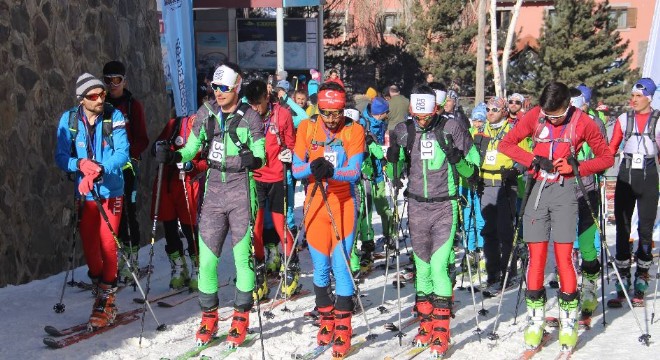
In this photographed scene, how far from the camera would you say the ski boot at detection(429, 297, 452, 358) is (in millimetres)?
6672

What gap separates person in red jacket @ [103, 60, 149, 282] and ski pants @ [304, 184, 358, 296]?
88.5 inches

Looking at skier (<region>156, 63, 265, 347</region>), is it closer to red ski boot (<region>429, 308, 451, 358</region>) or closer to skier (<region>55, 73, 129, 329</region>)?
skier (<region>55, 73, 129, 329</region>)

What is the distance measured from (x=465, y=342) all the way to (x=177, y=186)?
10.8 feet

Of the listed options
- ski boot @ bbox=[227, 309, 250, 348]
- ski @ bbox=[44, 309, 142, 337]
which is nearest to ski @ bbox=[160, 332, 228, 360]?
ski boot @ bbox=[227, 309, 250, 348]

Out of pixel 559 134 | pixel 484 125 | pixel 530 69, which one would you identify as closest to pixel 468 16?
pixel 530 69

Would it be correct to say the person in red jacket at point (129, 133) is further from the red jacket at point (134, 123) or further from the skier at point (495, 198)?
the skier at point (495, 198)

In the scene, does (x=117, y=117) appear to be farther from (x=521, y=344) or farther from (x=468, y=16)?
(x=468, y=16)

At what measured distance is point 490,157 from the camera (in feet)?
30.6

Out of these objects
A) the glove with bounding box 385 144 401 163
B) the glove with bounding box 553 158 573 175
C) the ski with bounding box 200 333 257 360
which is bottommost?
the ski with bounding box 200 333 257 360

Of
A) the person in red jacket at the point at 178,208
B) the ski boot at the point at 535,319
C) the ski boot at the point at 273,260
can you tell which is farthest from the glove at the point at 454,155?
the ski boot at the point at 273,260

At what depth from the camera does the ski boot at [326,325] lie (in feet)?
22.4

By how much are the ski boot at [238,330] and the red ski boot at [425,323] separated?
1350 millimetres

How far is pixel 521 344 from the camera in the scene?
23.6ft

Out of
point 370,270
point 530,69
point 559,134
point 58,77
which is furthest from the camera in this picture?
point 530,69
